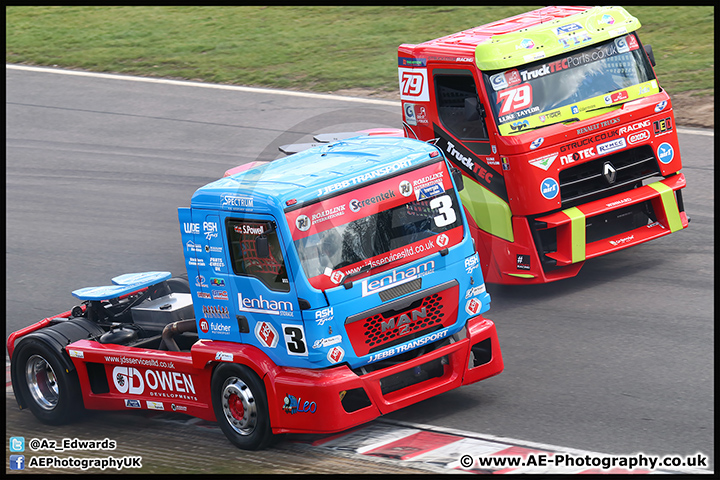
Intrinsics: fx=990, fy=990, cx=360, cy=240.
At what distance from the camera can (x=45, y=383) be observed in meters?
9.77

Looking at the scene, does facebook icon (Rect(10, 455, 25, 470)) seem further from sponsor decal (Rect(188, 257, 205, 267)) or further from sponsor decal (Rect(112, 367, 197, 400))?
sponsor decal (Rect(188, 257, 205, 267))

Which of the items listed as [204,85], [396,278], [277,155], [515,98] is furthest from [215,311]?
[204,85]

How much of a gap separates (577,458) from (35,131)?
15.2 m

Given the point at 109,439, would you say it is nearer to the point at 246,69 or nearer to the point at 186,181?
the point at 186,181

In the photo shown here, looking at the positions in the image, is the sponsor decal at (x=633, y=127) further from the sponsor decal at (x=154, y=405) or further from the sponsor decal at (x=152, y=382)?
the sponsor decal at (x=154, y=405)

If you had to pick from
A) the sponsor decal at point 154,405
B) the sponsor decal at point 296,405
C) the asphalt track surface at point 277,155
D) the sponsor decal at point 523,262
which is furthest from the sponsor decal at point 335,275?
the sponsor decal at point 523,262

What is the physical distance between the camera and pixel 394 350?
26.9 feet

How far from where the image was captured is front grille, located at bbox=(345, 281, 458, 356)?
803 cm

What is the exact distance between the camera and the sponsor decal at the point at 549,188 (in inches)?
420

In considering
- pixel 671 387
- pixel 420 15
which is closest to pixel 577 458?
pixel 671 387

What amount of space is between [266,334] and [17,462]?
2.57 m

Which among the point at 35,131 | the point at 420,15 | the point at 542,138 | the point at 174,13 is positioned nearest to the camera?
the point at 542,138

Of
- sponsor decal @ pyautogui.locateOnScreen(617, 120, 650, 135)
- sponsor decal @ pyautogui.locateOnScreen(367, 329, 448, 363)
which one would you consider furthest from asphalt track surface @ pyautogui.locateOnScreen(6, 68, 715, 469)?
sponsor decal @ pyautogui.locateOnScreen(617, 120, 650, 135)

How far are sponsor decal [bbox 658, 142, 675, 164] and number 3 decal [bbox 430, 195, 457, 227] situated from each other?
382 centimetres
